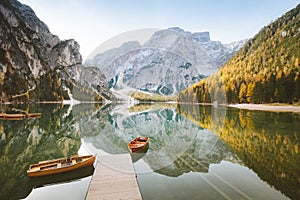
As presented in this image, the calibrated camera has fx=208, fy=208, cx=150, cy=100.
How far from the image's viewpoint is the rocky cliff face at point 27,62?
72625mm

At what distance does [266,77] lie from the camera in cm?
5403

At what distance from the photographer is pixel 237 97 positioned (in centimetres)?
6097

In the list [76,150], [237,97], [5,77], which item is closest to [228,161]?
[76,150]

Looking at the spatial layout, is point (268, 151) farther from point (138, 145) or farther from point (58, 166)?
point (58, 166)

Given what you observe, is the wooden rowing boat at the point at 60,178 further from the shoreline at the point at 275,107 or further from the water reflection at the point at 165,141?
the shoreline at the point at 275,107

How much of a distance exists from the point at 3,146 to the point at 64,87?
101 meters

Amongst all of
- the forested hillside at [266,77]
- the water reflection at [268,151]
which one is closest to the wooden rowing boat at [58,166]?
the water reflection at [268,151]

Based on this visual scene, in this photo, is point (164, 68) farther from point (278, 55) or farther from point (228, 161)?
point (278, 55)

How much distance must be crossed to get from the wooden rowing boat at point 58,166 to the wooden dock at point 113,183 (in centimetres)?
95

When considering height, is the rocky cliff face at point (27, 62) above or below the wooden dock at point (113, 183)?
above

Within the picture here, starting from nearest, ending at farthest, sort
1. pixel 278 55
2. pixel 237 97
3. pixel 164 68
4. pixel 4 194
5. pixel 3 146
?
pixel 164 68, pixel 4 194, pixel 3 146, pixel 237 97, pixel 278 55

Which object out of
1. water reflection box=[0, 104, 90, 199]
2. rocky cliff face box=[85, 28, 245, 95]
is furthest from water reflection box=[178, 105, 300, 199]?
water reflection box=[0, 104, 90, 199]

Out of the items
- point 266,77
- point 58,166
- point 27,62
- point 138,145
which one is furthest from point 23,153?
point 27,62

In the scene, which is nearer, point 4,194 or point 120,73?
point 120,73
